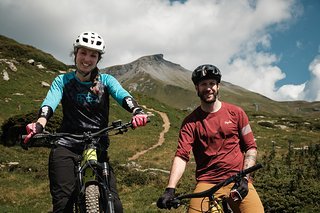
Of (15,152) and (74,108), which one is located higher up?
(74,108)

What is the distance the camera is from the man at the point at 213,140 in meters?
5.13

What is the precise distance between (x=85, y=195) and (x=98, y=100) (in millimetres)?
1625

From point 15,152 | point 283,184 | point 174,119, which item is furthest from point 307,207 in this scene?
point 174,119

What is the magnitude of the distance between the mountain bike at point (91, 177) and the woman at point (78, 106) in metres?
0.20

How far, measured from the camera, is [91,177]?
203 inches

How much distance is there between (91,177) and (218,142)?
2.00 m

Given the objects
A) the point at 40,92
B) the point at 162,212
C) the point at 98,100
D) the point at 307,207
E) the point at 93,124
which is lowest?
the point at 162,212

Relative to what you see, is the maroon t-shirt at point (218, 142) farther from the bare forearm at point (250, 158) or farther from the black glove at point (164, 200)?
the black glove at point (164, 200)

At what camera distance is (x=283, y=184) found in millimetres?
10422

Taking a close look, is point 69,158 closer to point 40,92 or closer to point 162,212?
point 162,212

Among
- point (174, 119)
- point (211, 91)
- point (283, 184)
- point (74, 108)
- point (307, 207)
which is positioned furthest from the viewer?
point (174, 119)

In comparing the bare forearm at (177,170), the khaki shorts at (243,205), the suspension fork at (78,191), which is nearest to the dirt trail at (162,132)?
the suspension fork at (78,191)

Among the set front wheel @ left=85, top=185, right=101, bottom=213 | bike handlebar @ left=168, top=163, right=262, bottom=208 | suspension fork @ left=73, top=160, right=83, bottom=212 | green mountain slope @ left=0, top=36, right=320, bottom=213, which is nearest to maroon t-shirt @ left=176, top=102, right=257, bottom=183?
bike handlebar @ left=168, top=163, right=262, bottom=208

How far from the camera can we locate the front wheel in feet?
15.8
